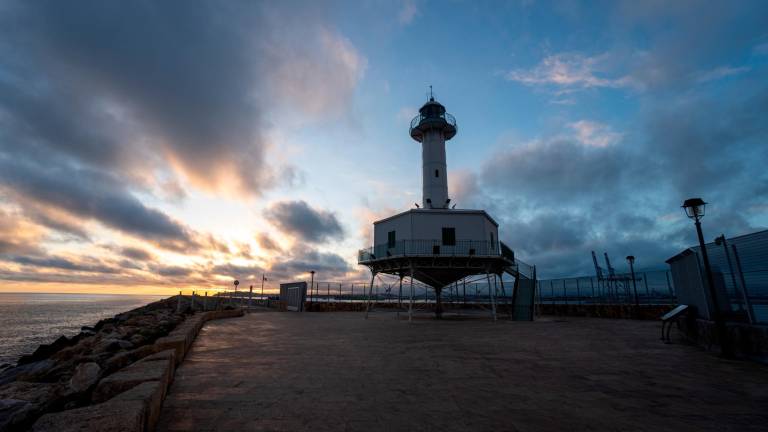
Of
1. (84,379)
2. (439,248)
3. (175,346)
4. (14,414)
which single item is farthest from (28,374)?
(439,248)

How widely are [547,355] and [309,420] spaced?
25.1 feet

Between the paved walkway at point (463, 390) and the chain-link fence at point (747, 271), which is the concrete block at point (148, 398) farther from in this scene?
the chain-link fence at point (747, 271)

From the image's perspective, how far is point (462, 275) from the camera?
97.1ft

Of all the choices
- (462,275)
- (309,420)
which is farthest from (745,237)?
(462,275)

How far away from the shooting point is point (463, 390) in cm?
619

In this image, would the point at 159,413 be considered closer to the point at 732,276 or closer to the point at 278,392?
the point at 278,392

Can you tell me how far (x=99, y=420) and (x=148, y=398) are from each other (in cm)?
80

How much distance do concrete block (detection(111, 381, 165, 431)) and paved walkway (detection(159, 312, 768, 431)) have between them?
0.68 feet

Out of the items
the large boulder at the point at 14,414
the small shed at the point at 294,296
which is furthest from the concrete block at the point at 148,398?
the small shed at the point at 294,296

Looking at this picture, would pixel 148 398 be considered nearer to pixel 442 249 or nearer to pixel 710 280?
pixel 710 280

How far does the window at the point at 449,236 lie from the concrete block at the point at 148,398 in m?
23.0

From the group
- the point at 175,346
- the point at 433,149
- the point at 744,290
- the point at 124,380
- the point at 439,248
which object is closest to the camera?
the point at 124,380

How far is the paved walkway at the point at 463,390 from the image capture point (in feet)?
15.3

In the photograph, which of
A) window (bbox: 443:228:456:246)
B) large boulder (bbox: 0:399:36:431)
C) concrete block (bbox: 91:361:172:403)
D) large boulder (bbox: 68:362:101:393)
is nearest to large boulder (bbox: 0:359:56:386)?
large boulder (bbox: 68:362:101:393)
